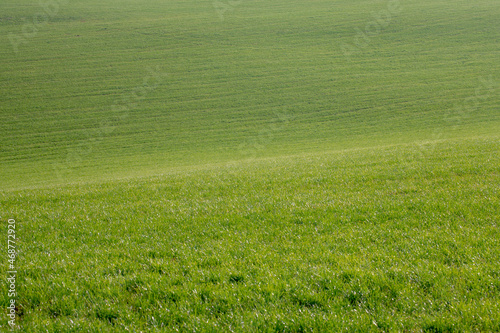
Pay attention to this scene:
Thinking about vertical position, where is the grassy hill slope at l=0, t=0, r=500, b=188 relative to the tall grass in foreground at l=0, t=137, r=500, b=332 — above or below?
above

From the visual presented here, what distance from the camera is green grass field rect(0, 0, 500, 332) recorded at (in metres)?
5.32

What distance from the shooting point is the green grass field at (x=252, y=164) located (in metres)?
5.32

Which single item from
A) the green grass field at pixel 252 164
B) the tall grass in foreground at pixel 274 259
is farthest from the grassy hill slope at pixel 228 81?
the tall grass in foreground at pixel 274 259

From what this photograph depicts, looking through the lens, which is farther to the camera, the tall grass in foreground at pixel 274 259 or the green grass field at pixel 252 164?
the green grass field at pixel 252 164

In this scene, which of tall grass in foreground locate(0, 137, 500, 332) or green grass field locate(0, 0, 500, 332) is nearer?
tall grass in foreground locate(0, 137, 500, 332)

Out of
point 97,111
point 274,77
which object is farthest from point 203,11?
point 97,111

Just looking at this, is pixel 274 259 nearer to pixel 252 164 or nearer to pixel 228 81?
pixel 252 164

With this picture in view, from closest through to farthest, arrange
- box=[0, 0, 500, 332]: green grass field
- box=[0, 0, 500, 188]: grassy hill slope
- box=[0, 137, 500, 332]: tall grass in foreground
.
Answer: box=[0, 137, 500, 332]: tall grass in foreground < box=[0, 0, 500, 332]: green grass field < box=[0, 0, 500, 188]: grassy hill slope

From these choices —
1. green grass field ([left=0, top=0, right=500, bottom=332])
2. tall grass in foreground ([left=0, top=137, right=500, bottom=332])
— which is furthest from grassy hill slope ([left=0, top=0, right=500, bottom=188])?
tall grass in foreground ([left=0, top=137, right=500, bottom=332])

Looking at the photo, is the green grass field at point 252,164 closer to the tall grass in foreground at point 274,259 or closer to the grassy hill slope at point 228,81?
the tall grass in foreground at point 274,259

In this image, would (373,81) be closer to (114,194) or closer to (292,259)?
(114,194)

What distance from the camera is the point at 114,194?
13289 millimetres

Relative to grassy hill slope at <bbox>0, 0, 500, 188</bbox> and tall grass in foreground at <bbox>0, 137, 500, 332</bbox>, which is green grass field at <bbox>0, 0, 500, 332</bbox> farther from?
grassy hill slope at <bbox>0, 0, 500, 188</bbox>

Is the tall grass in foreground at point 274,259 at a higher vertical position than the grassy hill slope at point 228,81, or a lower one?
lower
